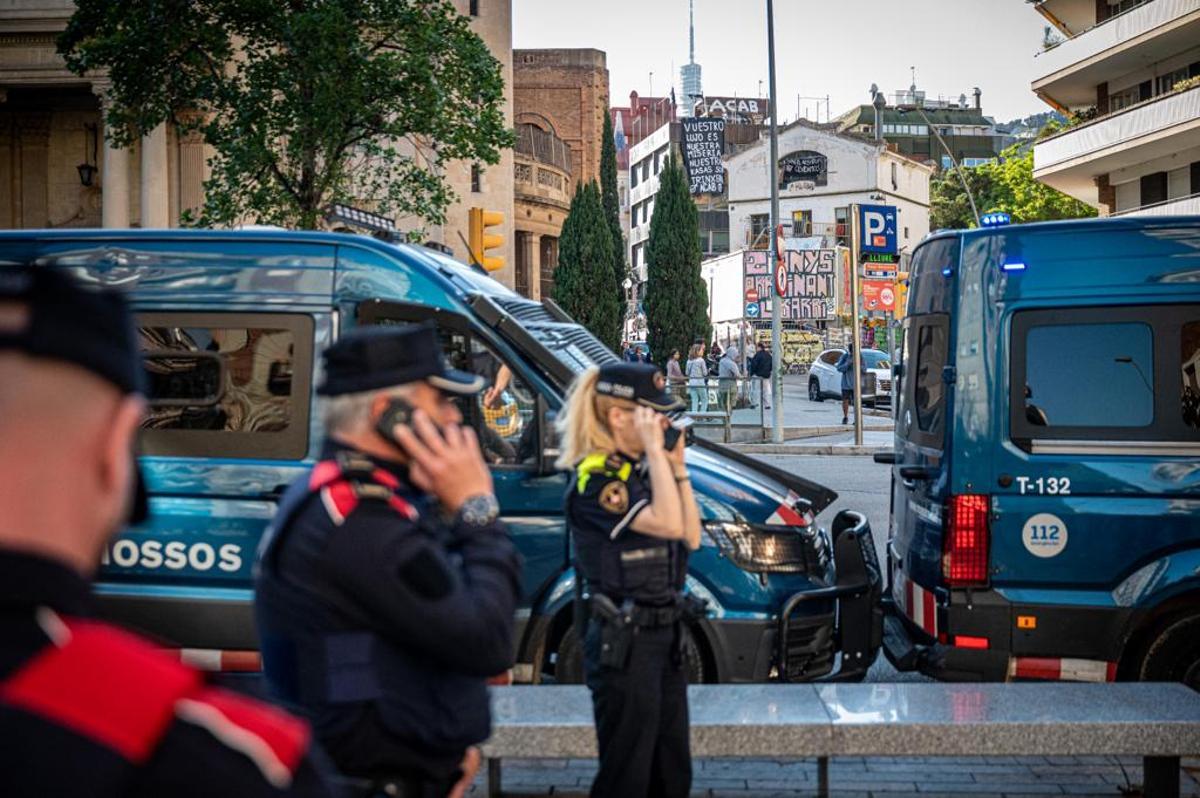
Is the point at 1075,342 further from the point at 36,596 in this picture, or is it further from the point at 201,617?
the point at 36,596

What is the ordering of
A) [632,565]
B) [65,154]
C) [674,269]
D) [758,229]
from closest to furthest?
1. [632,565]
2. [65,154]
3. [674,269]
4. [758,229]

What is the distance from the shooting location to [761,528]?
6.29 metres

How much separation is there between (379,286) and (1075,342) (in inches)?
139

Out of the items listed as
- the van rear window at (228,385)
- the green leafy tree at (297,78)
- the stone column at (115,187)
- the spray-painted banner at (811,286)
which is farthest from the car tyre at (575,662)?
the spray-painted banner at (811,286)

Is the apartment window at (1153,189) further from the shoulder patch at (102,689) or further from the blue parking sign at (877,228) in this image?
the shoulder patch at (102,689)

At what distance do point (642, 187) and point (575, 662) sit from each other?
105 metres

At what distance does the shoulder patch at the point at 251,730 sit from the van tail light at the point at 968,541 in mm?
5492

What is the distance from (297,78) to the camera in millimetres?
18469

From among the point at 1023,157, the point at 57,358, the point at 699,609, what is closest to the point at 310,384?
the point at 699,609

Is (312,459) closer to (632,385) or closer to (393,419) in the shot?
(632,385)

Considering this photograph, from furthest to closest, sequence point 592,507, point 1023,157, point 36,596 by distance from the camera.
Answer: point 1023,157, point 592,507, point 36,596

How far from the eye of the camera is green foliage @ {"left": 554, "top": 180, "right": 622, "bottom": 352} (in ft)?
148

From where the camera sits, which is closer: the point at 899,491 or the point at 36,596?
the point at 36,596

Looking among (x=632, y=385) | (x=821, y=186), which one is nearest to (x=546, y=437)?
(x=632, y=385)
